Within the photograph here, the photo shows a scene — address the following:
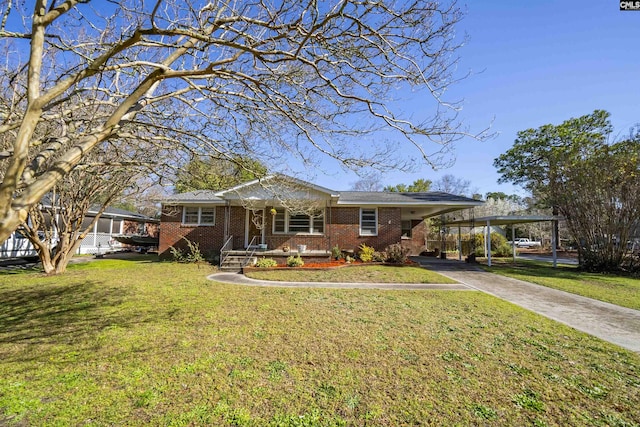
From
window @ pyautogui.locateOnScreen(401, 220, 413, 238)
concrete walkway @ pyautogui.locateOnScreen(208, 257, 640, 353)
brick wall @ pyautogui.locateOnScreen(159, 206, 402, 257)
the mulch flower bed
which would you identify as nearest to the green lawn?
concrete walkway @ pyautogui.locateOnScreen(208, 257, 640, 353)

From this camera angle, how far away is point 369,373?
3668mm

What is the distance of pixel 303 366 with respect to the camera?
12.6 ft

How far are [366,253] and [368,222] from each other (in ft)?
7.05

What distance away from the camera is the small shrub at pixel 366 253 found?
1502 cm

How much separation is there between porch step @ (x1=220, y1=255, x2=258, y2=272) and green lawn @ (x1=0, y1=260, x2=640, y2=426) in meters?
6.38

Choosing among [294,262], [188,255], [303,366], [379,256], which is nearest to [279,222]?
[294,262]

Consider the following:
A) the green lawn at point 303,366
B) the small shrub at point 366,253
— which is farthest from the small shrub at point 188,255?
the small shrub at point 366,253

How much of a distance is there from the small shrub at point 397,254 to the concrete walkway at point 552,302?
110 inches

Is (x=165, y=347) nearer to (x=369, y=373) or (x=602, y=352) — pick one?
(x=369, y=373)

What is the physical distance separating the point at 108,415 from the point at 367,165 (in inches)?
171

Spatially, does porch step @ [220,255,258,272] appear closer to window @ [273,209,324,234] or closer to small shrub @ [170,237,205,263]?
small shrub @ [170,237,205,263]

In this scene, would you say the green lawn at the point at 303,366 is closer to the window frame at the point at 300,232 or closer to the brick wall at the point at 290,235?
the brick wall at the point at 290,235

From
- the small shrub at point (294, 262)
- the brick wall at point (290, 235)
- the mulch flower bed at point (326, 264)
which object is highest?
the brick wall at point (290, 235)

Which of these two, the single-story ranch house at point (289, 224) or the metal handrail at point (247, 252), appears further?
the single-story ranch house at point (289, 224)
